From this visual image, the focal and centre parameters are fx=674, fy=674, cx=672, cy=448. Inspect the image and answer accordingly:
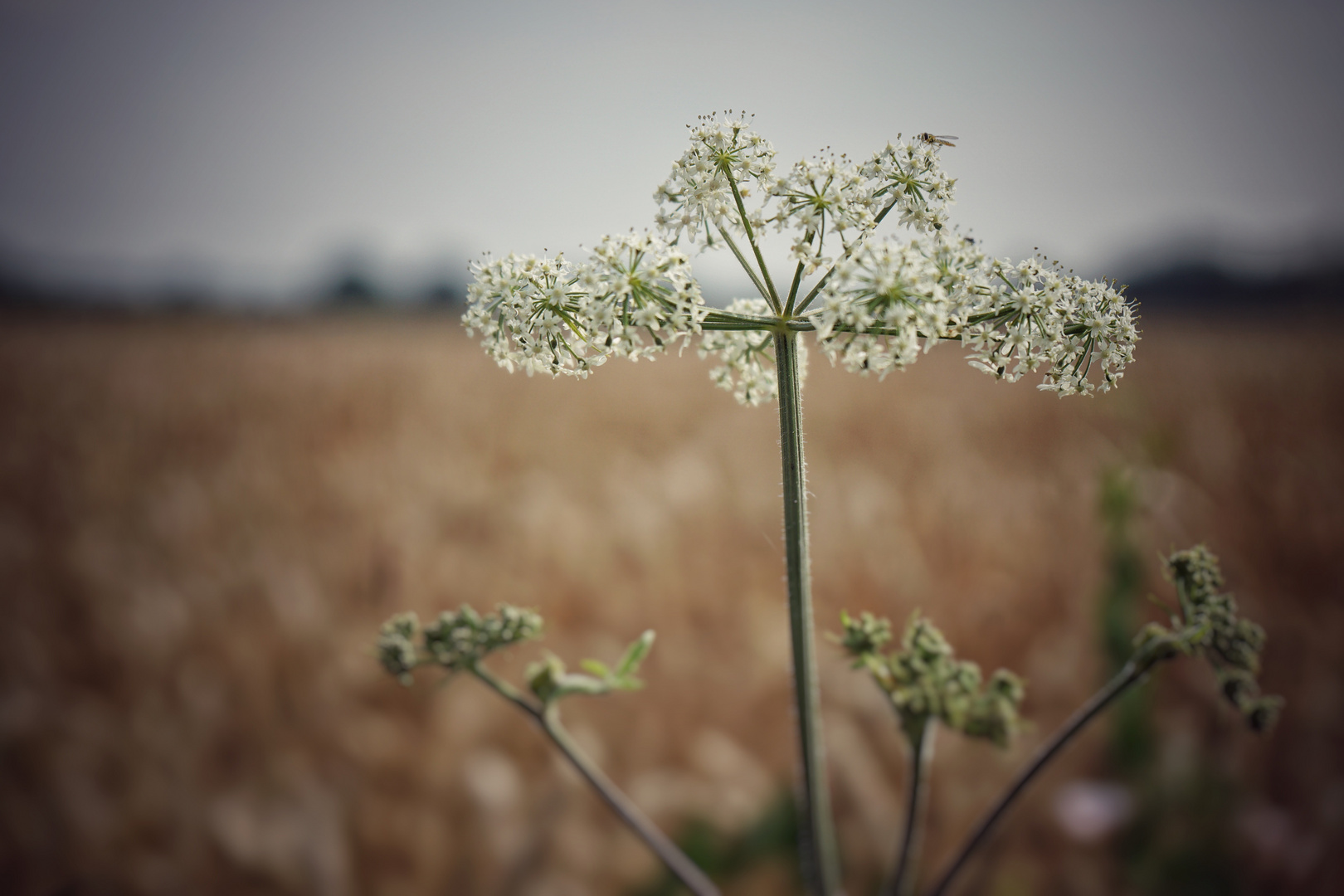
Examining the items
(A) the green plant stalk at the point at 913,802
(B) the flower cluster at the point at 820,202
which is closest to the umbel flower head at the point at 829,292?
(B) the flower cluster at the point at 820,202

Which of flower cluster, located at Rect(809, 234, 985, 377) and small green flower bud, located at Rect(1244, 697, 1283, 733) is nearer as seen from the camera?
flower cluster, located at Rect(809, 234, 985, 377)

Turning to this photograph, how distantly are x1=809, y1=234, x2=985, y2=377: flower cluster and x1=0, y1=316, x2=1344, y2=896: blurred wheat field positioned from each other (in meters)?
0.70

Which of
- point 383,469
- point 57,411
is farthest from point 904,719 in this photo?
point 57,411

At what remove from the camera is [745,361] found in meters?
1.59

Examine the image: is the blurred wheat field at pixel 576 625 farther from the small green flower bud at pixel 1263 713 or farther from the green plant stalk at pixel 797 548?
the small green flower bud at pixel 1263 713

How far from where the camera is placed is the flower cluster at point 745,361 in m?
1.54

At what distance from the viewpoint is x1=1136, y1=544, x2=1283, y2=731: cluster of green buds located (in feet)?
4.40

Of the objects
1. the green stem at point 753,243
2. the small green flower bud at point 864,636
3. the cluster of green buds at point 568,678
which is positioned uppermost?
the green stem at point 753,243

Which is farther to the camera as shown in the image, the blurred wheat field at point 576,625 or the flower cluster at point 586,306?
the blurred wheat field at point 576,625

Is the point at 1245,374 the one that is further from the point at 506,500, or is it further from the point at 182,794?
the point at 182,794

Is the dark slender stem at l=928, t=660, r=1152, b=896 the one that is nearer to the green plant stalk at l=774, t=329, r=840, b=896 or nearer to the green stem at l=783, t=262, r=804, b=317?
the green plant stalk at l=774, t=329, r=840, b=896

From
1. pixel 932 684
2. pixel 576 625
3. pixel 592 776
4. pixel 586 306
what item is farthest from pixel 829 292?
pixel 576 625

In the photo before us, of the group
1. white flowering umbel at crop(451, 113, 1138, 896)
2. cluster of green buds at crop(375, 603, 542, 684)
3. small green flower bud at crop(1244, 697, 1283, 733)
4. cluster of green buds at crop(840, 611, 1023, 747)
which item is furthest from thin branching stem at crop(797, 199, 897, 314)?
small green flower bud at crop(1244, 697, 1283, 733)

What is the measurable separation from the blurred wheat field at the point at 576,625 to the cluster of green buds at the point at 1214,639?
2.80 ft
